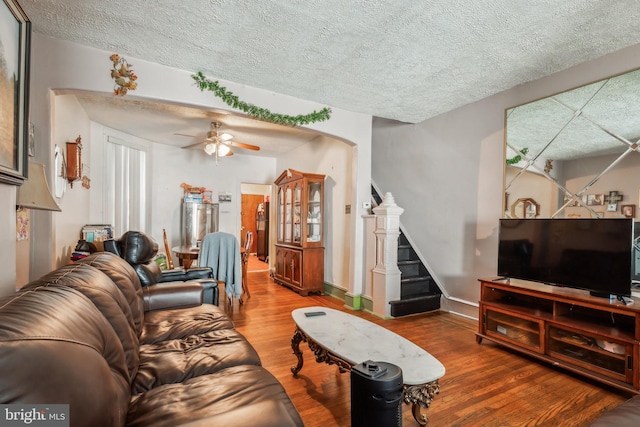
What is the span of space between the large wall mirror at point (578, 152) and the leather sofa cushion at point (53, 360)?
3496mm

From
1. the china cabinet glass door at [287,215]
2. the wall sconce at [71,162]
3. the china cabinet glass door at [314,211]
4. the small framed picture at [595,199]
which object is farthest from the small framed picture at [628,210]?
the wall sconce at [71,162]

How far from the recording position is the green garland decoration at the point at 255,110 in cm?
300

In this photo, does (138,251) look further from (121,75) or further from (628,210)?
(628,210)

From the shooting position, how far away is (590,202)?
8.96 feet

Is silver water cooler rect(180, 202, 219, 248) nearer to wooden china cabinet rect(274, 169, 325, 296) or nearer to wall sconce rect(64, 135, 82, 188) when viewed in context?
wooden china cabinet rect(274, 169, 325, 296)

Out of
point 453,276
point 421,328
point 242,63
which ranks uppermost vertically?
point 242,63

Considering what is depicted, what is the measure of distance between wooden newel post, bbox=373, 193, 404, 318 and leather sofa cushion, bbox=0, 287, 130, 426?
3.21 meters

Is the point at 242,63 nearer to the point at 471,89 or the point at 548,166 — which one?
the point at 471,89

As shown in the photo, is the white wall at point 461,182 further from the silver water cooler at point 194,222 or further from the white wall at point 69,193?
the white wall at point 69,193

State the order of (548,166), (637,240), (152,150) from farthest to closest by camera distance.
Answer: (152,150)
(548,166)
(637,240)

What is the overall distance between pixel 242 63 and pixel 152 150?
3.74 meters

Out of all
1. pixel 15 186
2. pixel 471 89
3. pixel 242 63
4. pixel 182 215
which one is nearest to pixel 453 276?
pixel 471 89

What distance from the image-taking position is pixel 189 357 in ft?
5.38

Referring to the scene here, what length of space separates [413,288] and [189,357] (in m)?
3.12
